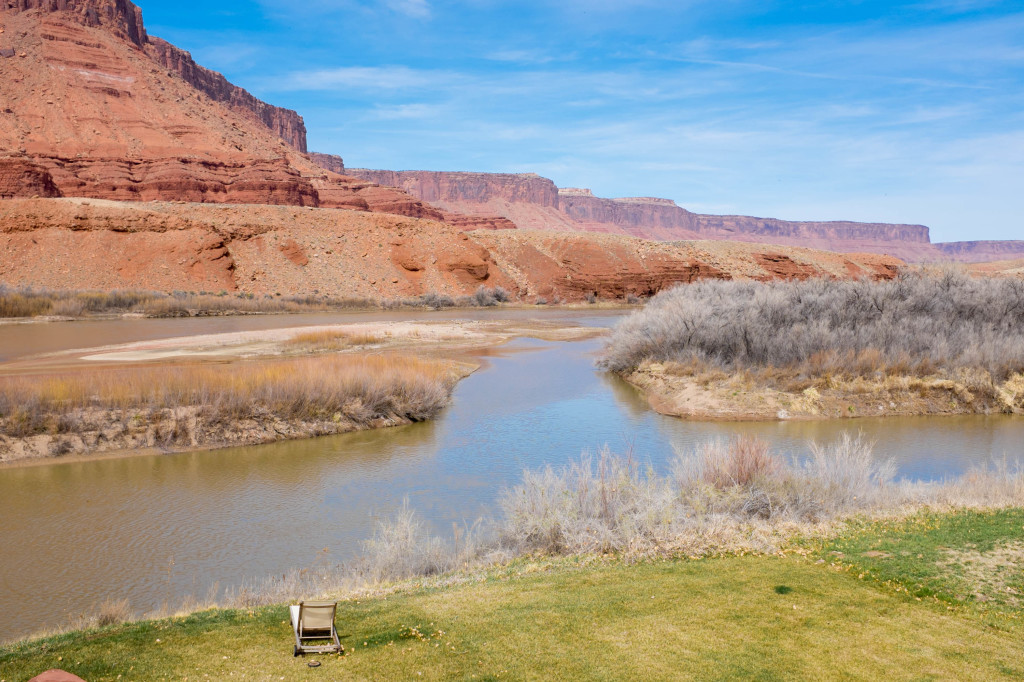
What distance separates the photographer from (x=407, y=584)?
270 inches

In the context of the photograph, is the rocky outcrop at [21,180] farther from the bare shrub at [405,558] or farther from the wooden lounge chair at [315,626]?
the wooden lounge chair at [315,626]

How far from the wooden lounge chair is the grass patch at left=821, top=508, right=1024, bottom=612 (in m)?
4.30

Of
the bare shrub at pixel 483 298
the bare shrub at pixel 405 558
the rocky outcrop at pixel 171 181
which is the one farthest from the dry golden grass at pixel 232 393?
the rocky outcrop at pixel 171 181

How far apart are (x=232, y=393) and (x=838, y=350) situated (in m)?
16.0

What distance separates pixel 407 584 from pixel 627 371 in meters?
18.4

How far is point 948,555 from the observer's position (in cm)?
618

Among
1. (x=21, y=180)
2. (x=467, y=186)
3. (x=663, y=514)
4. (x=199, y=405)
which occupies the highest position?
(x=467, y=186)

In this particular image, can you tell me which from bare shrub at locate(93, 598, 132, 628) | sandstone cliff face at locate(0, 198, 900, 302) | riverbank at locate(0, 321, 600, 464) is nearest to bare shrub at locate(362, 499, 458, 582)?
bare shrub at locate(93, 598, 132, 628)

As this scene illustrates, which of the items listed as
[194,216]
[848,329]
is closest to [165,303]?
[194,216]

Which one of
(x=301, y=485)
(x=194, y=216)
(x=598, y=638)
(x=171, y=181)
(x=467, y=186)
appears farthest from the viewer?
(x=467, y=186)

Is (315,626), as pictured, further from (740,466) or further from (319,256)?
(319,256)

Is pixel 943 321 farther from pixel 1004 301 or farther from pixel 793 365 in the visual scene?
pixel 793 365

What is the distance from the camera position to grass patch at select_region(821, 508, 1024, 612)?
17.9ft

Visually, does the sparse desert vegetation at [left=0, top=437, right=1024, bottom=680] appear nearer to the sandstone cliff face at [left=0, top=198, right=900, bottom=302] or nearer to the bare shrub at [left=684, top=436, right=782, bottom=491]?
the bare shrub at [left=684, top=436, right=782, bottom=491]
